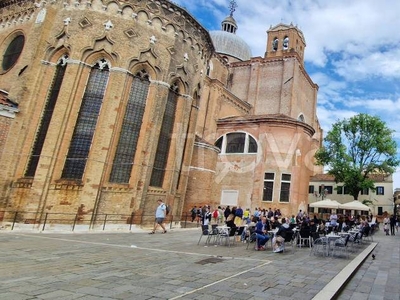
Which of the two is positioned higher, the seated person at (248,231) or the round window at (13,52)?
the round window at (13,52)

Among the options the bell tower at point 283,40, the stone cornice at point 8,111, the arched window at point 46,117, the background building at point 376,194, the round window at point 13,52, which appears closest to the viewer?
the stone cornice at point 8,111

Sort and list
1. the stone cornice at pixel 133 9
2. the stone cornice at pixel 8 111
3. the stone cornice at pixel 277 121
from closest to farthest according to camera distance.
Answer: the stone cornice at pixel 8 111
the stone cornice at pixel 133 9
the stone cornice at pixel 277 121

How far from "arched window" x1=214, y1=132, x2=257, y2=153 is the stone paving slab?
61.4 feet

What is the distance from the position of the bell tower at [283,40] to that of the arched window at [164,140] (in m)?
24.3

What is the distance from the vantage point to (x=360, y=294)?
17.7 ft

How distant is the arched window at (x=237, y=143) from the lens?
90.1 ft

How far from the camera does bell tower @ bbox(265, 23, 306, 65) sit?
Result: 36875 millimetres

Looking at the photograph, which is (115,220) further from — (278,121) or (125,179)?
(278,121)

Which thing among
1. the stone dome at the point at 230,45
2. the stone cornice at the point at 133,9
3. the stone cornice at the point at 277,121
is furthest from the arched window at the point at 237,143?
the stone dome at the point at 230,45

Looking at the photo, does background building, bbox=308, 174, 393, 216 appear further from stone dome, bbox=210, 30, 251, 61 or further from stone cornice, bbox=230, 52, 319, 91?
stone dome, bbox=210, 30, 251, 61

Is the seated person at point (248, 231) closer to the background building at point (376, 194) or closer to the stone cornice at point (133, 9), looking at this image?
the stone cornice at point (133, 9)

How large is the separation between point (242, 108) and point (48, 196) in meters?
25.2

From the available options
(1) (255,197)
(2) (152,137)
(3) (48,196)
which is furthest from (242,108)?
(3) (48,196)

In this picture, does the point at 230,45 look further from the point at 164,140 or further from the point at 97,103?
the point at 97,103
